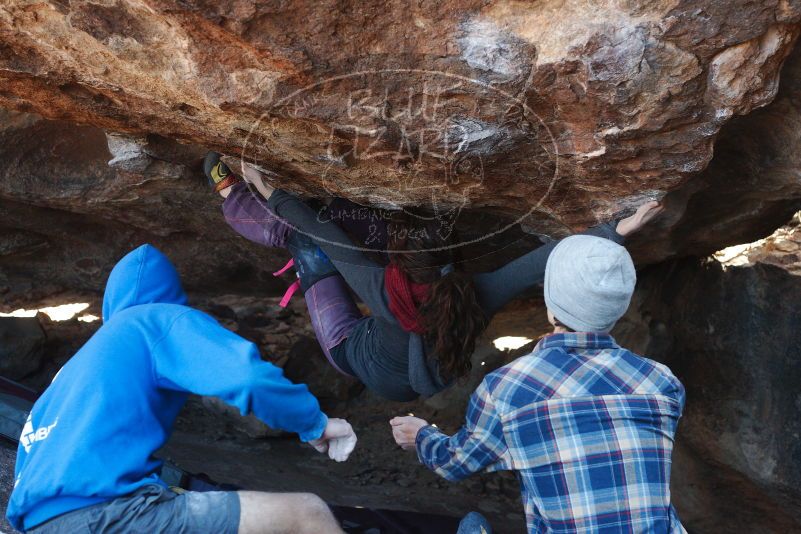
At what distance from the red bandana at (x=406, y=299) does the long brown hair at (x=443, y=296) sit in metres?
0.02

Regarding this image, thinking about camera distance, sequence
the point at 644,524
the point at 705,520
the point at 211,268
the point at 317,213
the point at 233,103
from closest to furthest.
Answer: the point at 644,524
the point at 233,103
the point at 317,213
the point at 705,520
the point at 211,268

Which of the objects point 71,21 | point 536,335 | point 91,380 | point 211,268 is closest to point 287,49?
point 71,21

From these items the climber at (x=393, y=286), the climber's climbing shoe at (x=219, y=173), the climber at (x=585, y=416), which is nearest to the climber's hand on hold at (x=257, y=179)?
the climber at (x=393, y=286)

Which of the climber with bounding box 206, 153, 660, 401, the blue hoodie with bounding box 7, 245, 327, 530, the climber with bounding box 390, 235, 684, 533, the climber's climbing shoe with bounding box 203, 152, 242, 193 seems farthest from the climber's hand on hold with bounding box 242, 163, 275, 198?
the climber with bounding box 390, 235, 684, 533

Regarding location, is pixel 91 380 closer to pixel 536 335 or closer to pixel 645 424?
pixel 645 424

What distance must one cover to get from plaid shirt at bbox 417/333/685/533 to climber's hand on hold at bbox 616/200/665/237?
0.51 m

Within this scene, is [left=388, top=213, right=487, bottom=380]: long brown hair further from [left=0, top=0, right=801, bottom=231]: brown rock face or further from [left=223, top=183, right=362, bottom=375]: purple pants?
[left=223, top=183, right=362, bottom=375]: purple pants

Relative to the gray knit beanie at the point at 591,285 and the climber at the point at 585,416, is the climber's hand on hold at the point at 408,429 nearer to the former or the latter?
the climber at the point at 585,416

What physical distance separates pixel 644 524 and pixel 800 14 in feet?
3.97

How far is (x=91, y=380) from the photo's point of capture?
1910 millimetres

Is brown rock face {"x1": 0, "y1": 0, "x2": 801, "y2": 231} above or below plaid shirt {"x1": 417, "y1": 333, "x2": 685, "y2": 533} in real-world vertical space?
above

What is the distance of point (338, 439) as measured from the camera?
2141 mm

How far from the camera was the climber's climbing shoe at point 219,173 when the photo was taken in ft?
9.24

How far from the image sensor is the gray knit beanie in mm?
1857
